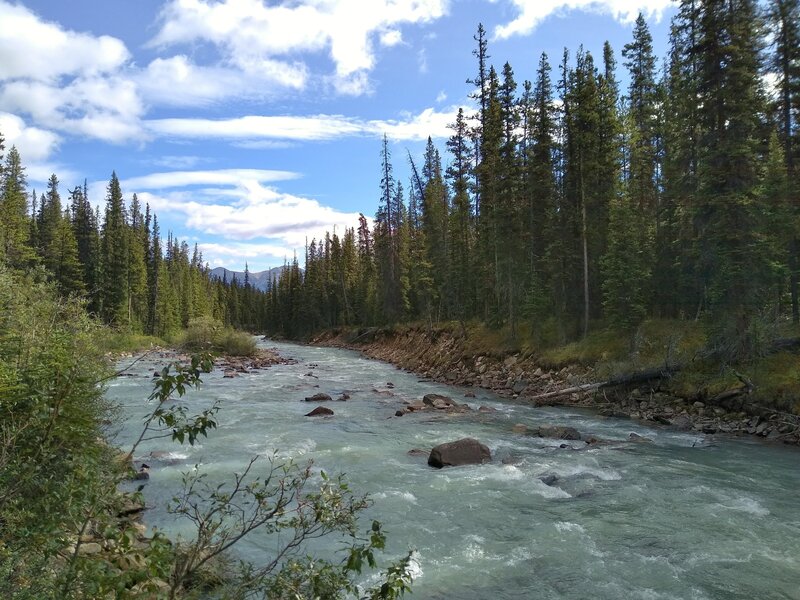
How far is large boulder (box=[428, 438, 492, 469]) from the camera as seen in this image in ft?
44.0

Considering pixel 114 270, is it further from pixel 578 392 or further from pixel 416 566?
pixel 416 566

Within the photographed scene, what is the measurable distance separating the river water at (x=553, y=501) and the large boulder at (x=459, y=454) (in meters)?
0.36

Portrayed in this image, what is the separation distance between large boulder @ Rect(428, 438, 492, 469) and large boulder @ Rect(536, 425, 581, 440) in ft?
10.8

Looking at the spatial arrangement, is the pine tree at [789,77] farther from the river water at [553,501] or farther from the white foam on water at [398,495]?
the white foam on water at [398,495]

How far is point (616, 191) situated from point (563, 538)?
25.6m

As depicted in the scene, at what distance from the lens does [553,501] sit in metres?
10.8

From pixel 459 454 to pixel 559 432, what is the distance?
14.7ft

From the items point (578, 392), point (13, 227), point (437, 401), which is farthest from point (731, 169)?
point (13, 227)

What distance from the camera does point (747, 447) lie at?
1480 centimetres

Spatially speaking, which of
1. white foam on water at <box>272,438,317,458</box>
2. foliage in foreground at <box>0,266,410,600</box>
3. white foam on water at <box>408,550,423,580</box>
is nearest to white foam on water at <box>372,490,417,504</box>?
white foam on water at <box>408,550,423,580</box>

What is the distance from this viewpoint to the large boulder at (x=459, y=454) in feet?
44.0

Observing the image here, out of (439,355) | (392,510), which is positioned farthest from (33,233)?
(392,510)

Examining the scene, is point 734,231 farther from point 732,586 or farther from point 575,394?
point 732,586

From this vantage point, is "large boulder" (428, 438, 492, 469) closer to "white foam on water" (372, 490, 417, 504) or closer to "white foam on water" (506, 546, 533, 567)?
"white foam on water" (372, 490, 417, 504)
